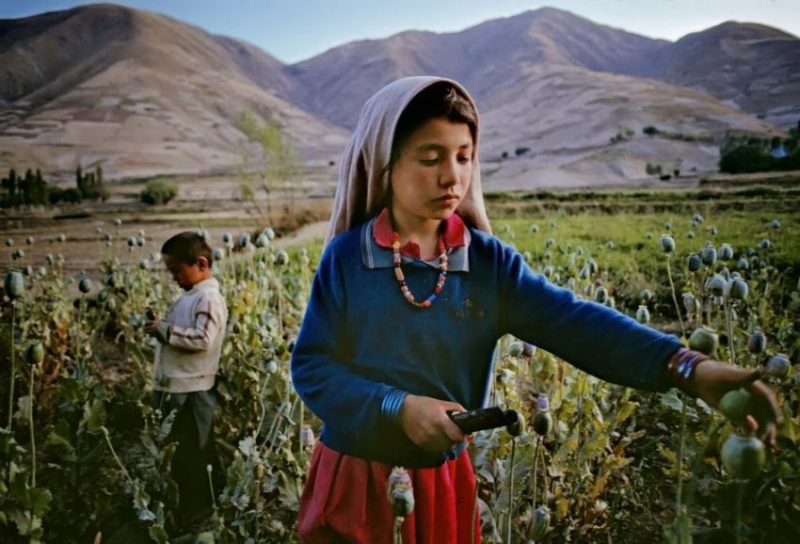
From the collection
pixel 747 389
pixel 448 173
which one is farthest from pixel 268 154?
pixel 747 389

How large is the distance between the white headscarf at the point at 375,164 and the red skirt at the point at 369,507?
17.8 inches

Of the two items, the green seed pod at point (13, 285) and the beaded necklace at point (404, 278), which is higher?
the beaded necklace at point (404, 278)

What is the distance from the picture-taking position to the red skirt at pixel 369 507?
102 centimetres

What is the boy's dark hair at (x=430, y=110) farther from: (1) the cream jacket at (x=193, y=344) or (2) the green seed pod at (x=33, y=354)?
(1) the cream jacket at (x=193, y=344)

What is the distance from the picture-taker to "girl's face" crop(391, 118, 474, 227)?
99 cm

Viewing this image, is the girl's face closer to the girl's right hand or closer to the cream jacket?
the girl's right hand

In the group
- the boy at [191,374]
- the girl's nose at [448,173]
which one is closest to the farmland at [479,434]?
the boy at [191,374]

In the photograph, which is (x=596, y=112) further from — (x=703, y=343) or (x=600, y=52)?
(x=703, y=343)

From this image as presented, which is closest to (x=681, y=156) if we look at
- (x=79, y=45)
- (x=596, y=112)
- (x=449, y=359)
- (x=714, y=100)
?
(x=714, y=100)

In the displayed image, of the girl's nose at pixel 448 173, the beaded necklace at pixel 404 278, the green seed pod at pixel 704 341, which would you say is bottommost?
the green seed pod at pixel 704 341

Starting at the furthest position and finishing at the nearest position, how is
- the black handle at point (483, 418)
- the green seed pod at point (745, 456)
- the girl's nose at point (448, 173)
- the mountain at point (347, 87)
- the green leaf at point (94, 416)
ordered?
the mountain at point (347, 87), the green leaf at point (94, 416), the girl's nose at point (448, 173), the black handle at point (483, 418), the green seed pod at point (745, 456)

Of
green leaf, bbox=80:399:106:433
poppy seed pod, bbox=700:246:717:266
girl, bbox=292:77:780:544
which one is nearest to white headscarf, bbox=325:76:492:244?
girl, bbox=292:77:780:544

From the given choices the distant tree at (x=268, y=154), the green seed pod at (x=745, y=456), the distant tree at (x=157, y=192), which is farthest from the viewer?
the distant tree at (x=268, y=154)

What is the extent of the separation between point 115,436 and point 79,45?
12.0 ft
